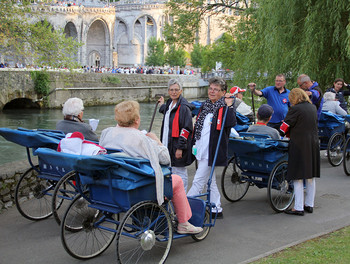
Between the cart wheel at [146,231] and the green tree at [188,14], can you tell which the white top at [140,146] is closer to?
the cart wheel at [146,231]

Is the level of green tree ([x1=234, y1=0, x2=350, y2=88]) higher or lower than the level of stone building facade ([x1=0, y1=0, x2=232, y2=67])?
lower

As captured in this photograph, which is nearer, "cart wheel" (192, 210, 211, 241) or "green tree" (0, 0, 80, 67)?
"cart wheel" (192, 210, 211, 241)

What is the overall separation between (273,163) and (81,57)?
231 ft

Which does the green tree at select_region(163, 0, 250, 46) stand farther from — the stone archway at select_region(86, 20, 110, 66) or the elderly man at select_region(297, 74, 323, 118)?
the stone archway at select_region(86, 20, 110, 66)

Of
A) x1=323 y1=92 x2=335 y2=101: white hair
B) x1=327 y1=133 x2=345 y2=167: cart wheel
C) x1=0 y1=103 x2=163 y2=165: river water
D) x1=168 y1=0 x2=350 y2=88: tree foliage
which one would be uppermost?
x1=168 y1=0 x2=350 y2=88: tree foliage

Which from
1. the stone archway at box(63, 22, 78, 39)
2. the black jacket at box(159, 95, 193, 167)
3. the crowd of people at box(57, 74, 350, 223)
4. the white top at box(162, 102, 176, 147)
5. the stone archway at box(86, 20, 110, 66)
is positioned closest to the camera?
the crowd of people at box(57, 74, 350, 223)

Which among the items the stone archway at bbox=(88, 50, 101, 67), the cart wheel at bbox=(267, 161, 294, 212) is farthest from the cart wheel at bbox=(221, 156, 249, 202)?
the stone archway at bbox=(88, 50, 101, 67)

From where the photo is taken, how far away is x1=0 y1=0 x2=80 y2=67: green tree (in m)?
11.5

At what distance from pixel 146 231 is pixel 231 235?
1.59 meters

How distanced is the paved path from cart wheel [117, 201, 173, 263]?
0.62 feet

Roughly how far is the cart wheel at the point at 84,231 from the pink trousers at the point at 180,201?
67 cm

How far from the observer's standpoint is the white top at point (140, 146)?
4.54 m

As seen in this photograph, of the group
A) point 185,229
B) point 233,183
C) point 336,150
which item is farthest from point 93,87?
point 185,229

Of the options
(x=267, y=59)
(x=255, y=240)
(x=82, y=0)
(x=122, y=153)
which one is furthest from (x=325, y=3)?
(x=82, y=0)
